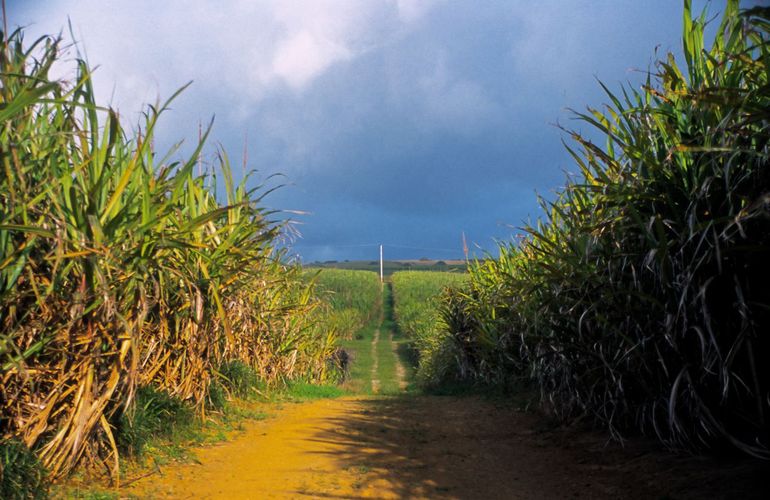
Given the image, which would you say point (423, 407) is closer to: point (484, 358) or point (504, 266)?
point (484, 358)

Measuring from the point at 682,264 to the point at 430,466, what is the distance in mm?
2088

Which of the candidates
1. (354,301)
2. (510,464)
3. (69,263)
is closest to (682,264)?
(510,464)

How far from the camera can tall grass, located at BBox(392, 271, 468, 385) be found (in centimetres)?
1212

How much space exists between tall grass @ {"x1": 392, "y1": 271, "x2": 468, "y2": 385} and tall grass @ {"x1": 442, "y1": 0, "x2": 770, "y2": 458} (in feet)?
21.7

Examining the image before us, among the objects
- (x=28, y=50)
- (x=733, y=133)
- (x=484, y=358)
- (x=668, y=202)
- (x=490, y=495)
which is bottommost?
(x=490, y=495)

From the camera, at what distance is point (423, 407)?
24.4ft

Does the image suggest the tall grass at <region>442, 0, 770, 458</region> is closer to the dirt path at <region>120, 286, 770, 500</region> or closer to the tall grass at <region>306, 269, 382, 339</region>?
the dirt path at <region>120, 286, 770, 500</region>

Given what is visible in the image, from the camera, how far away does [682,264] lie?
358cm

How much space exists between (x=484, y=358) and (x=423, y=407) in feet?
6.26

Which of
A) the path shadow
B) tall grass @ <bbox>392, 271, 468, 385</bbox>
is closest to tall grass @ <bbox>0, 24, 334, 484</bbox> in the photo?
the path shadow

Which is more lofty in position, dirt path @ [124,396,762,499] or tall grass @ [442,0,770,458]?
tall grass @ [442,0,770,458]

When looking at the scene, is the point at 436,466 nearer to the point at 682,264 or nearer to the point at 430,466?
the point at 430,466

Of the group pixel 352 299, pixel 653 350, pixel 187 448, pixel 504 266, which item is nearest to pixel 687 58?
pixel 653 350

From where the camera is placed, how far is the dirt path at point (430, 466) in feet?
12.1
